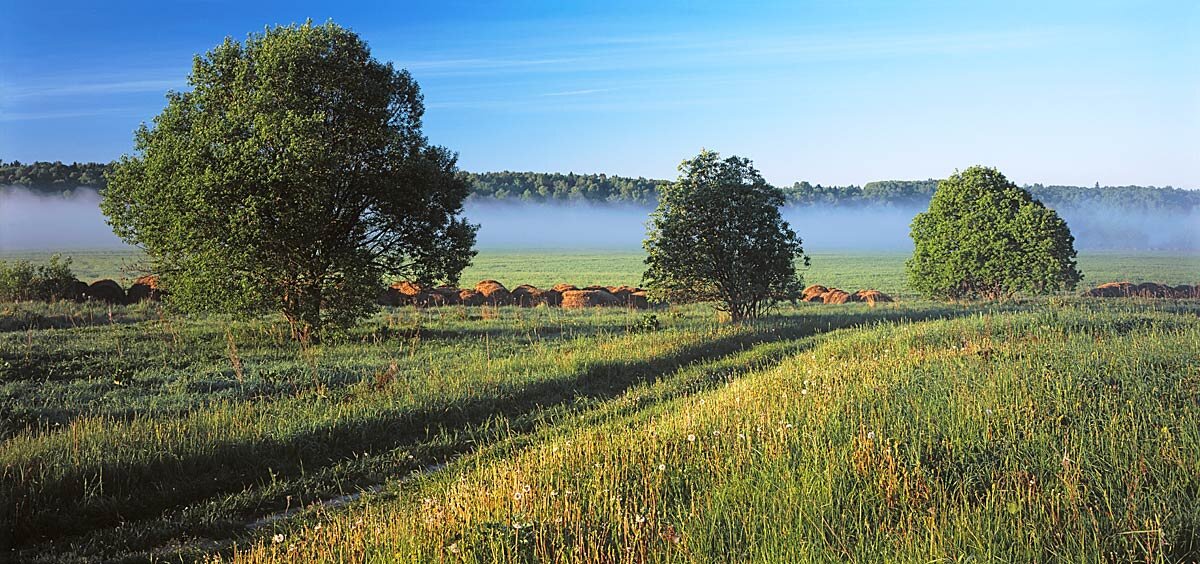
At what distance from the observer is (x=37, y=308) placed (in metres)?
27.3

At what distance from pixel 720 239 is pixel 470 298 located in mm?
16881

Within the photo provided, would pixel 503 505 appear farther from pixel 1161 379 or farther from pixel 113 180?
pixel 113 180

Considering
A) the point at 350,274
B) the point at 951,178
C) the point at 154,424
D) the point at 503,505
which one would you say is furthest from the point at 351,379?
the point at 951,178

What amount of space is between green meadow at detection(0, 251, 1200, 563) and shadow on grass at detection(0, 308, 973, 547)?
33 mm

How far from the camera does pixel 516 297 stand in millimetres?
39219

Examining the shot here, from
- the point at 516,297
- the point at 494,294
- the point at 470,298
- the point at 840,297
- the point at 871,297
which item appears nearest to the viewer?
the point at 470,298

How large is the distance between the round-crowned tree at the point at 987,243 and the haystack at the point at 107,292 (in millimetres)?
37072

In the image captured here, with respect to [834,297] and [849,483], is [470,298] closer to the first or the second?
[834,297]

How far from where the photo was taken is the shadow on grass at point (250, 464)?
27.0 ft

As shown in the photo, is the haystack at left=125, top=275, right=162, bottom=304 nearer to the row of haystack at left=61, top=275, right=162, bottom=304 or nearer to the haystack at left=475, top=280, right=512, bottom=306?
the row of haystack at left=61, top=275, right=162, bottom=304

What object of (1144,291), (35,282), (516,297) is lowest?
(1144,291)

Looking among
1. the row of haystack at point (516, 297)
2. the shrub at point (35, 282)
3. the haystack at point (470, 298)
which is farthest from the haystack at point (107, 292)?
the haystack at point (470, 298)

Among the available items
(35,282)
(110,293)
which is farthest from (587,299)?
(35,282)

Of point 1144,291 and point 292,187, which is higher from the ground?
point 292,187
